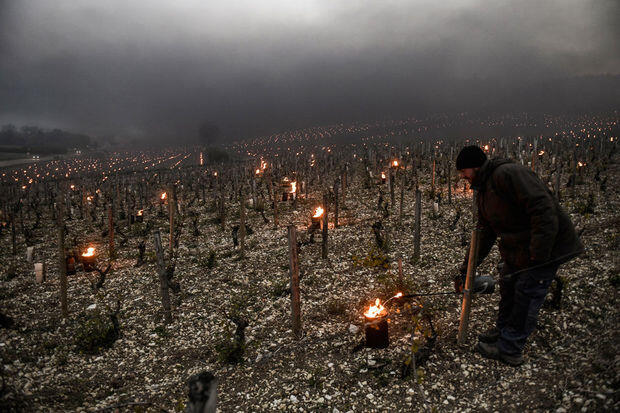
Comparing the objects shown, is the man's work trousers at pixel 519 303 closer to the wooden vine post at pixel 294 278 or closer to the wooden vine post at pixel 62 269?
the wooden vine post at pixel 294 278

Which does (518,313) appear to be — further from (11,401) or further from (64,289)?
(64,289)

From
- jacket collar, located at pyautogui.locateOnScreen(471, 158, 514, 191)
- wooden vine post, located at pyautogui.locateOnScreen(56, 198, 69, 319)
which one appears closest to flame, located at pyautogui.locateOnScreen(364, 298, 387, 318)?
Result: jacket collar, located at pyautogui.locateOnScreen(471, 158, 514, 191)

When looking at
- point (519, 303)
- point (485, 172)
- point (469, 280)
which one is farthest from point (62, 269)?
point (519, 303)

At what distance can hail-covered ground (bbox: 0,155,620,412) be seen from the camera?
5109 mm

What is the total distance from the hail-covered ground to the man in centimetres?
100

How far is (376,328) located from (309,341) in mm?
1801

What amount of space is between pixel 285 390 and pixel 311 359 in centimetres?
97

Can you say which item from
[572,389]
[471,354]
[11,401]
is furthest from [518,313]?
[11,401]

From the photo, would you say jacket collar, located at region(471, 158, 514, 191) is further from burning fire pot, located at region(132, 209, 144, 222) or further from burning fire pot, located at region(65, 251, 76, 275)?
burning fire pot, located at region(132, 209, 144, 222)

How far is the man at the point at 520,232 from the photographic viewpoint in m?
4.24

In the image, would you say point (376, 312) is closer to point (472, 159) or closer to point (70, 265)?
point (472, 159)

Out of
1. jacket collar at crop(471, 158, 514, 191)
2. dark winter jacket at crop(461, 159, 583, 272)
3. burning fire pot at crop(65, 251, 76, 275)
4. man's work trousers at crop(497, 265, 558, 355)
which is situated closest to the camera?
dark winter jacket at crop(461, 159, 583, 272)

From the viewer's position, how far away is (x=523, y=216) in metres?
4.56

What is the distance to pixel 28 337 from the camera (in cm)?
879
